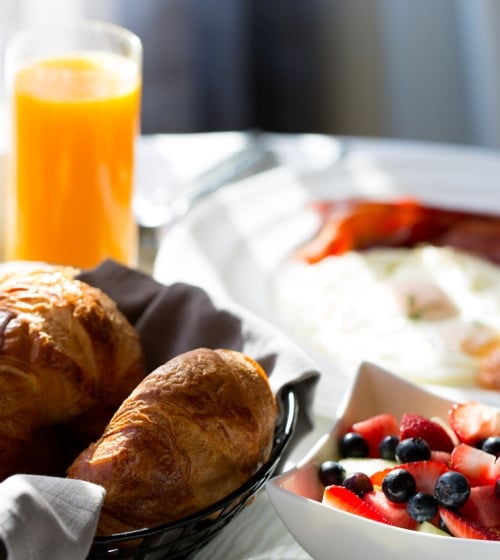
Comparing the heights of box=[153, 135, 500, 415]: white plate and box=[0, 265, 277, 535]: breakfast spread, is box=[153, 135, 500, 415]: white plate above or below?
below

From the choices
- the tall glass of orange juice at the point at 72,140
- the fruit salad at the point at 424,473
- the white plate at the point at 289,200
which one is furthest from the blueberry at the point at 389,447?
the tall glass of orange juice at the point at 72,140

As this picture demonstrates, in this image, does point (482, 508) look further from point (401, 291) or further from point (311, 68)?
point (311, 68)

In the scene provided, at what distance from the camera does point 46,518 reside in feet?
2.11

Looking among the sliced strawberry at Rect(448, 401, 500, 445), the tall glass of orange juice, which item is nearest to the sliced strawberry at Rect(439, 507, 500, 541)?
the sliced strawberry at Rect(448, 401, 500, 445)

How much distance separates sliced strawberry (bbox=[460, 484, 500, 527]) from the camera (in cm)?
76

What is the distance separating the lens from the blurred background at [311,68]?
3.02 meters

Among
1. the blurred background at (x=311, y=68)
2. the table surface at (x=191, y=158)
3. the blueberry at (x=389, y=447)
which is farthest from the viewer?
the blurred background at (x=311, y=68)

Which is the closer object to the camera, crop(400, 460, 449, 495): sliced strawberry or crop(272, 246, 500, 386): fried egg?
crop(400, 460, 449, 495): sliced strawberry

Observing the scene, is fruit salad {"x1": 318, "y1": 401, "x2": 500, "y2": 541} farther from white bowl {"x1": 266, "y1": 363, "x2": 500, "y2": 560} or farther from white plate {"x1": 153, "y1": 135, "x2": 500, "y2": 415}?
white plate {"x1": 153, "y1": 135, "x2": 500, "y2": 415}

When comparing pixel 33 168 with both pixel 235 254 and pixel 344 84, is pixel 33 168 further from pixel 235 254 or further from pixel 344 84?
pixel 344 84

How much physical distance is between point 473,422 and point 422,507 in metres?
0.14

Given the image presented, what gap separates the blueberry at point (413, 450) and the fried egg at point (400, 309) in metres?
0.44

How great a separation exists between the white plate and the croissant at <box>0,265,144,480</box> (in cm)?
37

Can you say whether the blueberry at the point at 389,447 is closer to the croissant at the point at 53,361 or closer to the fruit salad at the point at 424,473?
the fruit salad at the point at 424,473
